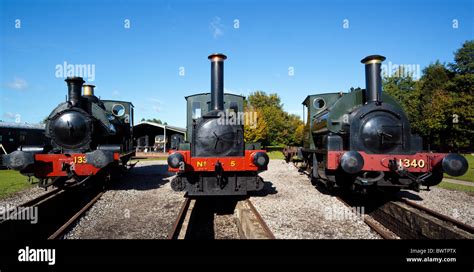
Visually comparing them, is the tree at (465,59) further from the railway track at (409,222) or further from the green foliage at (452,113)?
the railway track at (409,222)

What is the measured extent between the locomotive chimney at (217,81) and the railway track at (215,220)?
2.68 meters

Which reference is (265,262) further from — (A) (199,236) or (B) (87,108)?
(B) (87,108)

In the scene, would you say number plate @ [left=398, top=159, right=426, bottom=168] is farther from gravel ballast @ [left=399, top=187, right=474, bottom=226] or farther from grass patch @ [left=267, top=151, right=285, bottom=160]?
grass patch @ [left=267, top=151, right=285, bottom=160]

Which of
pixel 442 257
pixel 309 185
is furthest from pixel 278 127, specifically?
pixel 442 257

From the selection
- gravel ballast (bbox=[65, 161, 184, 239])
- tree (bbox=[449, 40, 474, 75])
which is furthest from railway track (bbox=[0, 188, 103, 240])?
tree (bbox=[449, 40, 474, 75])

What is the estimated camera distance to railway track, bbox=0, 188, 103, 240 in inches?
200

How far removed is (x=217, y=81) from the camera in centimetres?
732

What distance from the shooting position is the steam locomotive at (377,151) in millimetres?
5836

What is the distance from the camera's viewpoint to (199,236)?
5.81 m

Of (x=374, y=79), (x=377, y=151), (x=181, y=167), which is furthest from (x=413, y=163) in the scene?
(x=181, y=167)

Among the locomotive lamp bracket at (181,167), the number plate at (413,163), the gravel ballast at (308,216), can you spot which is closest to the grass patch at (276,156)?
the gravel ballast at (308,216)

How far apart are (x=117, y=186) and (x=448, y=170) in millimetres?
9890

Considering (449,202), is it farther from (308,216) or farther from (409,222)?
(308,216)

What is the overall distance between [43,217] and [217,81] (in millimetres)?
5352
